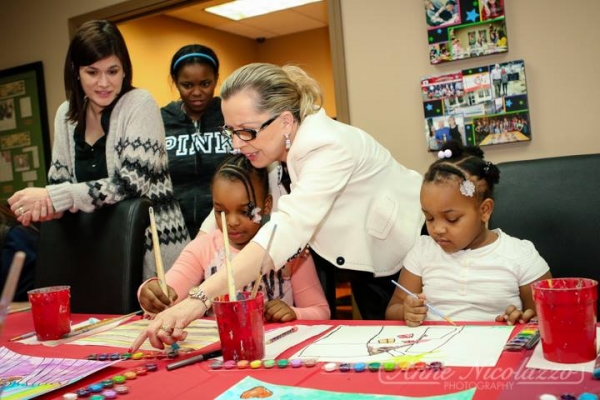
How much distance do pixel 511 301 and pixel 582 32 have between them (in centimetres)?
166

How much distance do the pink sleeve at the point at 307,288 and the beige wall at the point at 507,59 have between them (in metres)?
1.47

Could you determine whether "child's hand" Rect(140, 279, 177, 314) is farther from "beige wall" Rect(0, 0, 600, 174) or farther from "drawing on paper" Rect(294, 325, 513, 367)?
"beige wall" Rect(0, 0, 600, 174)

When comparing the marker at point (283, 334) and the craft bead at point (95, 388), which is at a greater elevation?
the craft bead at point (95, 388)

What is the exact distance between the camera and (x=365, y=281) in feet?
5.87

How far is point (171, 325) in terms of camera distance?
Result: 1111 mm

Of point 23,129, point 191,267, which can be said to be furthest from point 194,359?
point 23,129

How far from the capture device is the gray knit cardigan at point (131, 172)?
1743 mm

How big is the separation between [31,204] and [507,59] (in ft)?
6.75

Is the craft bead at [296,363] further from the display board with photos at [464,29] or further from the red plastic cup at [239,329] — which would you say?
the display board with photos at [464,29]

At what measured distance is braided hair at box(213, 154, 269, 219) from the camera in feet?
5.68

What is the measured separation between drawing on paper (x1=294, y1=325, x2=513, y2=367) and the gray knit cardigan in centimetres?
84

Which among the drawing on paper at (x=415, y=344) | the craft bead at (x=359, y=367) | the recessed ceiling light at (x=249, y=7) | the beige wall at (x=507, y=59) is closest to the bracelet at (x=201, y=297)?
the drawing on paper at (x=415, y=344)

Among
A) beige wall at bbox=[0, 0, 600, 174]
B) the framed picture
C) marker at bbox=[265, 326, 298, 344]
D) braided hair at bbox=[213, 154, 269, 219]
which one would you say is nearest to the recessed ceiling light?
the framed picture

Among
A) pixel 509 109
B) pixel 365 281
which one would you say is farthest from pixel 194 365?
pixel 509 109
